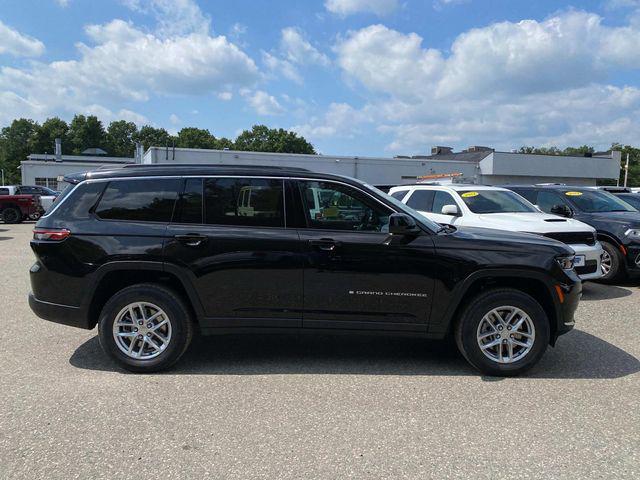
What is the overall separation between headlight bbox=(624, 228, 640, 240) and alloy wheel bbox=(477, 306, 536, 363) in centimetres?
519

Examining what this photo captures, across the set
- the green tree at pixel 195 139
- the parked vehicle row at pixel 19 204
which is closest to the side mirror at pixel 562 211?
the parked vehicle row at pixel 19 204

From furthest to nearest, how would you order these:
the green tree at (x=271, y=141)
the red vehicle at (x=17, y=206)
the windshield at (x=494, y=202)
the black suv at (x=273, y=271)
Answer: the green tree at (x=271, y=141), the red vehicle at (x=17, y=206), the windshield at (x=494, y=202), the black suv at (x=273, y=271)

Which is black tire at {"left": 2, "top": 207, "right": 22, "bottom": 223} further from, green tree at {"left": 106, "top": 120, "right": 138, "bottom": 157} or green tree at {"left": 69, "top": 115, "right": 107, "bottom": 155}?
green tree at {"left": 106, "top": 120, "right": 138, "bottom": 157}

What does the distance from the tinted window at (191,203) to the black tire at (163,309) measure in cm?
65

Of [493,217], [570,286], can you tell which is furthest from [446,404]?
[493,217]

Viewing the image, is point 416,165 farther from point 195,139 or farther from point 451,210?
point 195,139

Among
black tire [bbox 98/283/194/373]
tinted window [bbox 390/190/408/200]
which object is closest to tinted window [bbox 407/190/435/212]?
tinted window [bbox 390/190/408/200]

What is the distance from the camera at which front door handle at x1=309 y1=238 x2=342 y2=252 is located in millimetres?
4258

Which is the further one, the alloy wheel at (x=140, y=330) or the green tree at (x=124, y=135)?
the green tree at (x=124, y=135)

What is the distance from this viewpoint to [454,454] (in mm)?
3072

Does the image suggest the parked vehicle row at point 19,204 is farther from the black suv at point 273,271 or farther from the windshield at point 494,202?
the black suv at point 273,271

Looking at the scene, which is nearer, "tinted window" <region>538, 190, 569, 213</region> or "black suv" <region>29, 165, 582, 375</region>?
"black suv" <region>29, 165, 582, 375</region>

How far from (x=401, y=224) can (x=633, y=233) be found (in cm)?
608

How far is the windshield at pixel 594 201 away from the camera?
9406 mm
